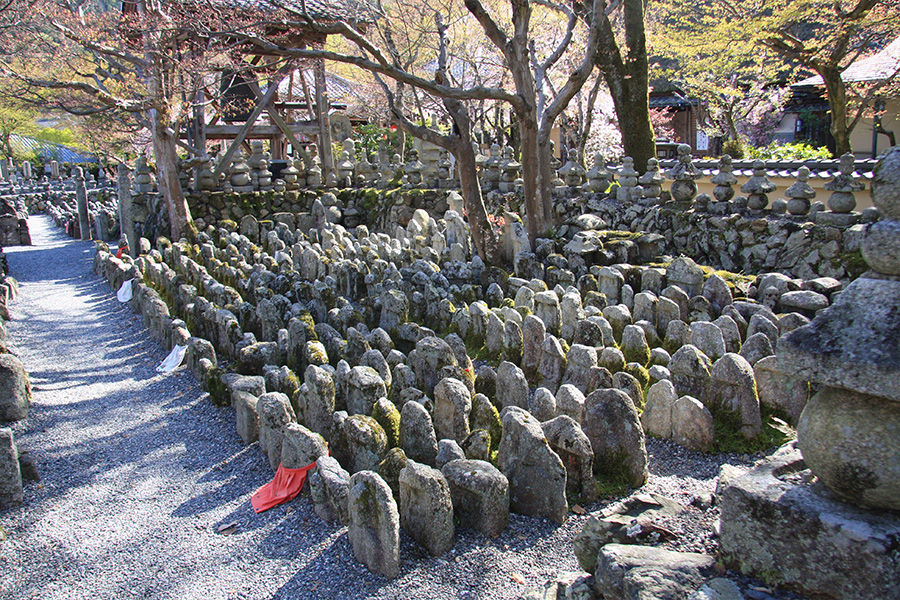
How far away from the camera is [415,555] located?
3.14 metres

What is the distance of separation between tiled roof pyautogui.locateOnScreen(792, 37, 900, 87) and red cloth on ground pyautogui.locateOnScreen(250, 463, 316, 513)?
16.5 m

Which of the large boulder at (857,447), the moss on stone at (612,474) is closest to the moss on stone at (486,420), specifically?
the moss on stone at (612,474)

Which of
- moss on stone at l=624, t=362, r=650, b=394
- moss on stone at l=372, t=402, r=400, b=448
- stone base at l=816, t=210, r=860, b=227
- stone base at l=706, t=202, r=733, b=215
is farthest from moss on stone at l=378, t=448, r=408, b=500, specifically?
stone base at l=706, t=202, r=733, b=215

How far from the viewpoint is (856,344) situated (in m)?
1.96

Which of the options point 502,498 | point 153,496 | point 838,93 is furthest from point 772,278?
point 838,93

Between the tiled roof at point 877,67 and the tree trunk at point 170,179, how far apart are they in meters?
15.7

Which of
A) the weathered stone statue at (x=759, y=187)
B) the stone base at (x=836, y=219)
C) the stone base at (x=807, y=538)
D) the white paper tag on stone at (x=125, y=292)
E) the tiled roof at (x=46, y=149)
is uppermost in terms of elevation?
the tiled roof at (x=46, y=149)

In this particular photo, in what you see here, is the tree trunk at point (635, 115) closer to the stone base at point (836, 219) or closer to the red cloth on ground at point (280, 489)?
the stone base at point (836, 219)

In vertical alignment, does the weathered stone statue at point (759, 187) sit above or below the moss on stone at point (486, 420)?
above

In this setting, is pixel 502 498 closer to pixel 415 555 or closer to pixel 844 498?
pixel 415 555

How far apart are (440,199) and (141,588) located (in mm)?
11623

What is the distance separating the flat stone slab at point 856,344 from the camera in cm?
189

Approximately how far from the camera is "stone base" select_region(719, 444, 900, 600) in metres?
1.89

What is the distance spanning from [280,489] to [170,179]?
10510mm
